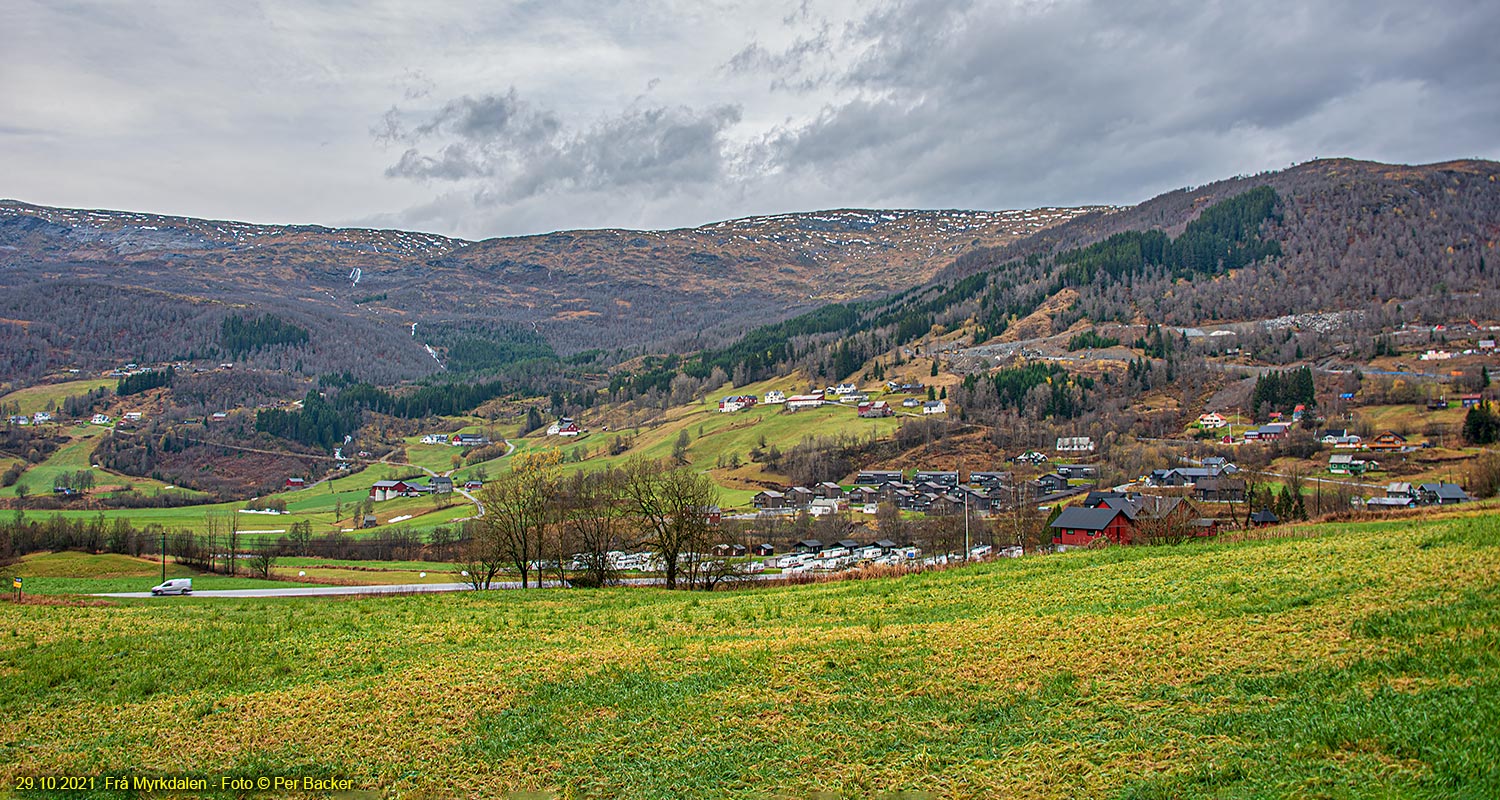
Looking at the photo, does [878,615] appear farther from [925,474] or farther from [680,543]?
[925,474]

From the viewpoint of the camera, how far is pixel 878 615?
20.6 metres

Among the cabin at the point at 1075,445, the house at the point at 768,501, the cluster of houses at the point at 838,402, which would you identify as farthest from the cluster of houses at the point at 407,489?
the cabin at the point at 1075,445

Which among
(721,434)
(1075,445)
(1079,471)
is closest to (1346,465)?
(1079,471)

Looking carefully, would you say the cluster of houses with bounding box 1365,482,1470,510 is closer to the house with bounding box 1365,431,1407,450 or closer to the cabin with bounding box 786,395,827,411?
the house with bounding box 1365,431,1407,450

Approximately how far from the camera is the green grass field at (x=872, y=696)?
1008 cm

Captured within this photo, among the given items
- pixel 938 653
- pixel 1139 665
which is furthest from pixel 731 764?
pixel 1139 665

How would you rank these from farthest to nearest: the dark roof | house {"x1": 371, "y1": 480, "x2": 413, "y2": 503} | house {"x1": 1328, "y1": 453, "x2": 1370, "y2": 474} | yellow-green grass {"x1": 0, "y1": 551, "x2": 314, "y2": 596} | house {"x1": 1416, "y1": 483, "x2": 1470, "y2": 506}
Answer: house {"x1": 371, "y1": 480, "x2": 413, "y2": 503} → house {"x1": 1328, "y1": 453, "x2": 1370, "y2": 474} → house {"x1": 1416, "y1": 483, "x2": 1470, "y2": 506} → the dark roof → yellow-green grass {"x1": 0, "y1": 551, "x2": 314, "y2": 596}

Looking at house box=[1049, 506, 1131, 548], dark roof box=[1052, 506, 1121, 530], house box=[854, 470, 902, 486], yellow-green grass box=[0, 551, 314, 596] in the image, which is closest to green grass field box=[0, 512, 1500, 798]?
yellow-green grass box=[0, 551, 314, 596]

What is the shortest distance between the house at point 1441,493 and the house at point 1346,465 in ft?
51.0

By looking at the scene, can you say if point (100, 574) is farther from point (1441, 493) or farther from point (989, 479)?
point (1441, 493)

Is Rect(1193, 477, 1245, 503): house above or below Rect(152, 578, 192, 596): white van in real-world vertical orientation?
above

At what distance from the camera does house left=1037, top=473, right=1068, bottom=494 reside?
363 feet

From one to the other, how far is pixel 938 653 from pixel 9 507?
5673 inches

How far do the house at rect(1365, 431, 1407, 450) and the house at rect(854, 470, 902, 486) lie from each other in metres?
60.3
